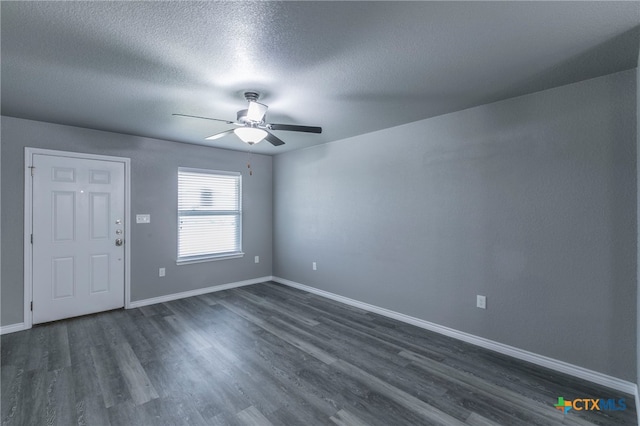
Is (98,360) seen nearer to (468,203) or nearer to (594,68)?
(468,203)

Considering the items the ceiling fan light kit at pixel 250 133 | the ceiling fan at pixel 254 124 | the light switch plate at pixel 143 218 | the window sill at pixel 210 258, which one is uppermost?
the ceiling fan at pixel 254 124

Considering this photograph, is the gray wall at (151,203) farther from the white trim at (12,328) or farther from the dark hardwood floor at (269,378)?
the dark hardwood floor at (269,378)

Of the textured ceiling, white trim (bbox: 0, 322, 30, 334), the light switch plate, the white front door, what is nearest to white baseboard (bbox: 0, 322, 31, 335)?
white trim (bbox: 0, 322, 30, 334)

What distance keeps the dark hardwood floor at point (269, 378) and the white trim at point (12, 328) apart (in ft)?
0.42

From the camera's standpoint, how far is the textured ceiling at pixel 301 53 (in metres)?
1.56

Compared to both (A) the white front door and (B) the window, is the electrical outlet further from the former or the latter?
(A) the white front door

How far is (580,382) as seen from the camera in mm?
2318

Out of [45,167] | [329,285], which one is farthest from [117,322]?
[329,285]

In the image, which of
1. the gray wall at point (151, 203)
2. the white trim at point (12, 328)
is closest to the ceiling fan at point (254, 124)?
the gray wall at point (151, 203)

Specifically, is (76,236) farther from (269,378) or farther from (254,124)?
(269,378)

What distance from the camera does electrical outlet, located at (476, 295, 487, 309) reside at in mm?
2910

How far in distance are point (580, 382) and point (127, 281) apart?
16.6ft

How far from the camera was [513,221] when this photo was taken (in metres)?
2.75

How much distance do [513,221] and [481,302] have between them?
86 cm
